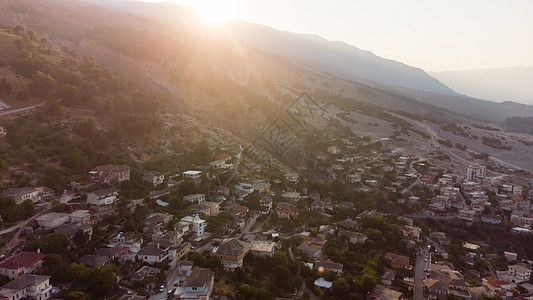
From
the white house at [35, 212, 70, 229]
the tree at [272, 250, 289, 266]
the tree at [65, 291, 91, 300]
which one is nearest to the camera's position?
the tree at [65, 291, 91, 300]

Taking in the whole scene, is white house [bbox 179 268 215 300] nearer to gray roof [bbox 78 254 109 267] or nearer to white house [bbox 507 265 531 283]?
gray roof [bbox 78 254 109 267]

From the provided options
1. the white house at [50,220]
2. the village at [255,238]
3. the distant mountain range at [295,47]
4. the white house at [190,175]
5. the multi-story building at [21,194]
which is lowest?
the village at [255,238]

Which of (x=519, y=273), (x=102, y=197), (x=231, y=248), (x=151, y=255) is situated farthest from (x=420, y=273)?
(x=102, y=197)

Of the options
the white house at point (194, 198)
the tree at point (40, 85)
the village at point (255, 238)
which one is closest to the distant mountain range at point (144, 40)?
the tree at point (40, 85)

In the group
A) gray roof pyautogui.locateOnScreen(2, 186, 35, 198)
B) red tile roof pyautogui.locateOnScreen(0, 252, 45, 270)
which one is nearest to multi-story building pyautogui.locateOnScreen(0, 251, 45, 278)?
red tile roof pyautogui.locateOnScreen(0, 252, 45, 270)

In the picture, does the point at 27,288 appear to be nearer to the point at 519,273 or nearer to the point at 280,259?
the point at 280,259

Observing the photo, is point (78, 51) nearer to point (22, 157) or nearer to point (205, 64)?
point (205, 64)

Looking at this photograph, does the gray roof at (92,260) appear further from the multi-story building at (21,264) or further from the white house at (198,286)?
the white house at (198,286)
